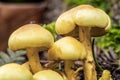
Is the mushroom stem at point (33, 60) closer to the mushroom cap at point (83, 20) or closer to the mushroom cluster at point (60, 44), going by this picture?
the mushroom cluster at point (60, 44)

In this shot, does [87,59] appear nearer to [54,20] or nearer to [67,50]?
[67,50]

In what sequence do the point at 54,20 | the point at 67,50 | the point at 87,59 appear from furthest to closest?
1. the point at 54,20
2. the point at 87,59
3. the point at 67,50

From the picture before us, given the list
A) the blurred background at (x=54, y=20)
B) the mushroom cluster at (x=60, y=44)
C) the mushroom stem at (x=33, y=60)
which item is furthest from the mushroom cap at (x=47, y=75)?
the blurred background at (x=54, y=20)

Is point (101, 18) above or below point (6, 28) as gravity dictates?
above

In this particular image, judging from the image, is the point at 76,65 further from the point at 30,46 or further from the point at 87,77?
the point at 30,46

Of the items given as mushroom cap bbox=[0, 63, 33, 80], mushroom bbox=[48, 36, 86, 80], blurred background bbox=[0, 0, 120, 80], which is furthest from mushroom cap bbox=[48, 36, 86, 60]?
blurred background bbox=[0, 0, 120, 80]

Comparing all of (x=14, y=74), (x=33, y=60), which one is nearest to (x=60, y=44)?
(x=33, y=60)

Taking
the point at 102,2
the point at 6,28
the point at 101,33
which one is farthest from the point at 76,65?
the point at 6,28

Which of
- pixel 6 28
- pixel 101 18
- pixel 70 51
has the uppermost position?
pixel 101 18
